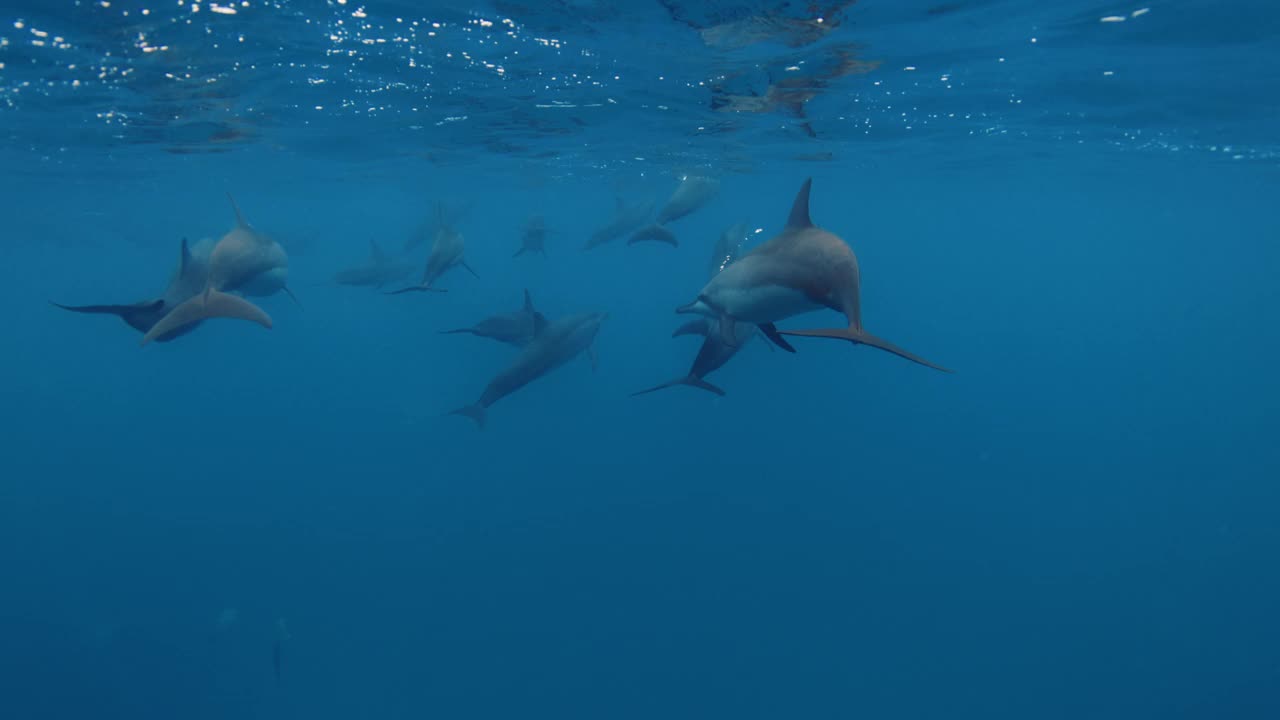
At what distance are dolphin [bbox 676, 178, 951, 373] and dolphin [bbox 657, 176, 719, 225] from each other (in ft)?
24.2

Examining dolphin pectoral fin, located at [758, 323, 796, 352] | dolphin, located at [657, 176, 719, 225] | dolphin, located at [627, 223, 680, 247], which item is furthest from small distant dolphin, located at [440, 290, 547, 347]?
dolphin pectoral fin, located at [758, 323, 796, 352]

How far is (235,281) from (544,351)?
3.76 metres

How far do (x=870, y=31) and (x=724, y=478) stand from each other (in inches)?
555

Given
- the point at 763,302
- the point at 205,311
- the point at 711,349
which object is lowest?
the point at 711,349

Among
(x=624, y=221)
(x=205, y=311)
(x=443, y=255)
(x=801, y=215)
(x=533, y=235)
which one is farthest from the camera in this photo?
(x=533, y=235)

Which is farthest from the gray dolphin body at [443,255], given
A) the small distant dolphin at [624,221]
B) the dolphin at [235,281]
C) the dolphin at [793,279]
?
the dolphin at [793,279]

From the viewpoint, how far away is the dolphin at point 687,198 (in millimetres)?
12078

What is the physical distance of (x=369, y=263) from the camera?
15.7 m

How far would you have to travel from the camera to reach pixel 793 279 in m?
4.45

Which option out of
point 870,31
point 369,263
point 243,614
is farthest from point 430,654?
point 870,31

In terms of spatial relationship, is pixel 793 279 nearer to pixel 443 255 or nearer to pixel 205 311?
pixel 205 311

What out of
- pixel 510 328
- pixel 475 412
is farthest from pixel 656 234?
pixel 475 412

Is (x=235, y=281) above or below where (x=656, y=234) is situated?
above

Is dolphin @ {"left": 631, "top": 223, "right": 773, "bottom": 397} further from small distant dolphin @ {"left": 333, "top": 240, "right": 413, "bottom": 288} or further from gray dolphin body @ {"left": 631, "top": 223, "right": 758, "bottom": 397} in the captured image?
small distant dolphin @ {"left": 333, "top": 240, "right": 413, "bottom": 288}
